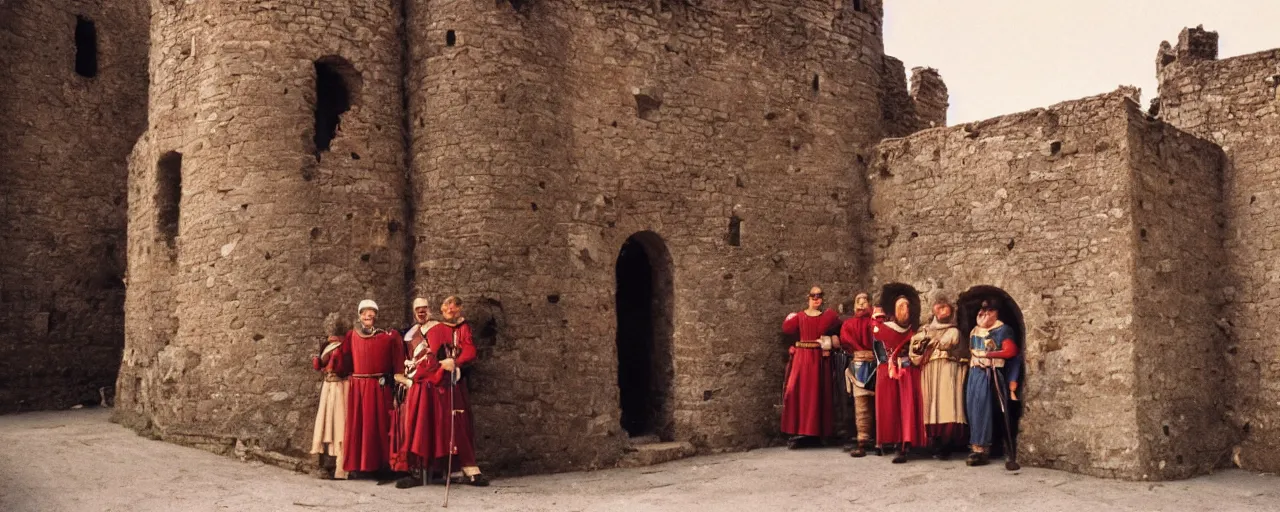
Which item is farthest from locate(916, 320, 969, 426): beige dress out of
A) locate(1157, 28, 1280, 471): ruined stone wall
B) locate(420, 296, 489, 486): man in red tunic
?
locate(420, 296, 489, 486): man in red tunic

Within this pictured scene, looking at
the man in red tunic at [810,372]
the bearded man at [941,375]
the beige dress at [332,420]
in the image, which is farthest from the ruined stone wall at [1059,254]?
the beige dress at [332,420]

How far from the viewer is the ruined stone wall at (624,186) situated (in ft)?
35.1

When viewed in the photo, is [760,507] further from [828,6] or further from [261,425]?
[828,6]

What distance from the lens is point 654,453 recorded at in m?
11.4

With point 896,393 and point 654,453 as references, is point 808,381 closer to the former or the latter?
point 896,393

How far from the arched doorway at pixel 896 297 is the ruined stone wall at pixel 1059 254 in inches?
19.0

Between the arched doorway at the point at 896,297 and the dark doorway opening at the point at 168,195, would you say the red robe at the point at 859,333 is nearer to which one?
the arched doorway at the point at 896,297

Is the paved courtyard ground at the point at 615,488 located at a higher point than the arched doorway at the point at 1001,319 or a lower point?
lower

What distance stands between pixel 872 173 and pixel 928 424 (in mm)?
3248

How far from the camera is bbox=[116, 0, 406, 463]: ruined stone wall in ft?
33.6

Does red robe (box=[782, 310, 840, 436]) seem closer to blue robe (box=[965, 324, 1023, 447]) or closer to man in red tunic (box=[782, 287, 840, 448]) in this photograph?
man in red tunic (box=[782, 287, 840, 448])

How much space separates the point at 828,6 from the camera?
520 inches

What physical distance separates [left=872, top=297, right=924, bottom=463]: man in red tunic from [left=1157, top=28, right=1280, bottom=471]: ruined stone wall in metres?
3.35

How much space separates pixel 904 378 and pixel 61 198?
444 inches
